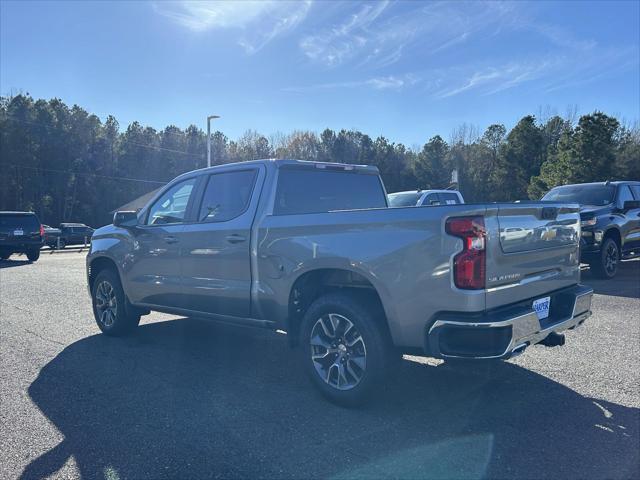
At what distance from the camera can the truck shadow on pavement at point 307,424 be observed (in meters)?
3.35

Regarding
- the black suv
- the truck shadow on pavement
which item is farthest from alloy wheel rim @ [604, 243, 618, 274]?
the truck shadow on pavement

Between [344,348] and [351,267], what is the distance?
67 centimetres

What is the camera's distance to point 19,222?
776 inches

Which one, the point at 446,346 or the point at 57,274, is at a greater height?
the point at 446,346

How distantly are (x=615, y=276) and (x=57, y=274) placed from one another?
13784mm

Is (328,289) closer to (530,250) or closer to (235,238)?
(235,238)

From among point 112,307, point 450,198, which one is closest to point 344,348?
point 112,307

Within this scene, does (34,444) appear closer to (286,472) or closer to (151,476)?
(151,476)

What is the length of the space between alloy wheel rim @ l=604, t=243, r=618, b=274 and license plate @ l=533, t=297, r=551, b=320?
7450 millimetres

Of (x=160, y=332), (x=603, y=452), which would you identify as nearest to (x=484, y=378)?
(x=603, y=452)

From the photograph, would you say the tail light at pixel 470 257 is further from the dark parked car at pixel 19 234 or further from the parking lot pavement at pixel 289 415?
the dark parked car at pixel 19 234

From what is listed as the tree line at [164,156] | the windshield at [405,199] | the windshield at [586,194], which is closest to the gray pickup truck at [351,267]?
the windshield at [586,194]

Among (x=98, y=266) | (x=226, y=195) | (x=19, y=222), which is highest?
(x=226, y=195)

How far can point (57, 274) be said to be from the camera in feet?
48.3
